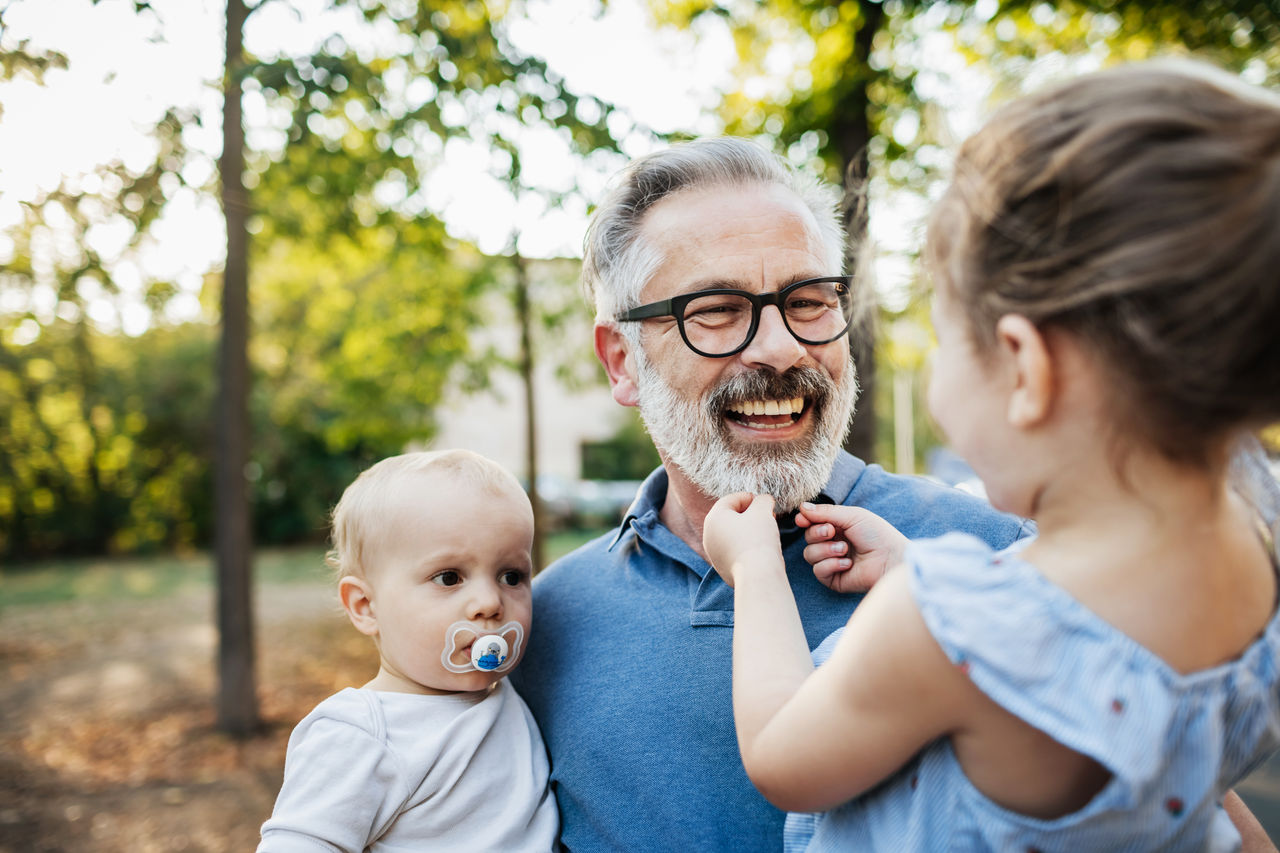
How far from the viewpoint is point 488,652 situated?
6.15 feet

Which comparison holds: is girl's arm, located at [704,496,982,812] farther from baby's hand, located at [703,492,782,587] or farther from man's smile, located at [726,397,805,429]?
man's smile, located at [726,397,805,429]

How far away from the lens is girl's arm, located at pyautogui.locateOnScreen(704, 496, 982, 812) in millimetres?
1024

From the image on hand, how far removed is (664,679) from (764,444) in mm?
580

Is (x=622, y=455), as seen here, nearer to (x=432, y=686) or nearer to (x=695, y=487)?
(x=695, y=487)

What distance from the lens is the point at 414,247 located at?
7.52m

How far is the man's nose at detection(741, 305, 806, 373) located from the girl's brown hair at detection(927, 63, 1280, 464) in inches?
38.2

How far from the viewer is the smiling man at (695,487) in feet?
5.95

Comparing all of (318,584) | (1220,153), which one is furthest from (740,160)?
(318,584)

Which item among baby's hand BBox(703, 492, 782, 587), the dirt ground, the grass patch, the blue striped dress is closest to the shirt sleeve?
baby's hand BBox(703, 492, 782, 587)

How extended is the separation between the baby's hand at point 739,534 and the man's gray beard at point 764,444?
30cm

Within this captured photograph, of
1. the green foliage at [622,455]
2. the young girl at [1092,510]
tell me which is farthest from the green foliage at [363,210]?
the green foliage at [622,455]

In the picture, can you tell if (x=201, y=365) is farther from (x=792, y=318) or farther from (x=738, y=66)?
(x=792, y=318)

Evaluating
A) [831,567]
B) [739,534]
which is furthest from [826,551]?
[739,534]

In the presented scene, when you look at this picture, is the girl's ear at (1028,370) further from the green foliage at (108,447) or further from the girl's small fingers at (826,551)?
the green foliage at (108,447)
